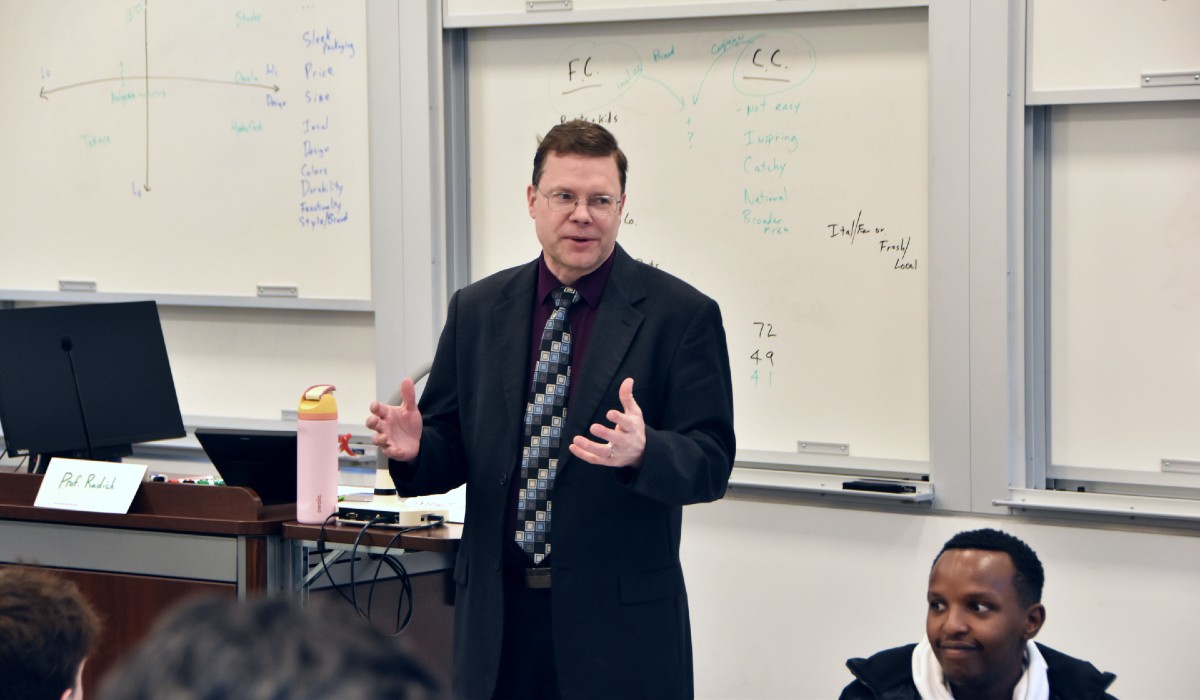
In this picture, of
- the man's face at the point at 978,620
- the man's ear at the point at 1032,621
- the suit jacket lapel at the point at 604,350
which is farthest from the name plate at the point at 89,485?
the man's ear at the point at 1032,621

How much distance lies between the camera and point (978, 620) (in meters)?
2.29

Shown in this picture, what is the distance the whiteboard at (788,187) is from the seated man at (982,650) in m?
1.00

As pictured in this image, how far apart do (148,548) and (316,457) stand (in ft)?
1.43

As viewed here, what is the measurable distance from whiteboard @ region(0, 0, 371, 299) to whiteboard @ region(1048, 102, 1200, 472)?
6.74ft

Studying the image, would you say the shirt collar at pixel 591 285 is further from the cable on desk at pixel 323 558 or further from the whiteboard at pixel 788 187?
the whiteboard at pixel 788 187

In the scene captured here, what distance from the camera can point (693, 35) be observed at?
3.59 metres

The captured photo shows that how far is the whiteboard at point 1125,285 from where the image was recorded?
3059 mm

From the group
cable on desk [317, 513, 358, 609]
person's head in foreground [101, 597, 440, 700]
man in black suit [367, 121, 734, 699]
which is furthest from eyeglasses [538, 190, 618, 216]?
person's head in foreground [101, 597, 440, 700]

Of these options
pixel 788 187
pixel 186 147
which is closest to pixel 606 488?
pixel 788 187

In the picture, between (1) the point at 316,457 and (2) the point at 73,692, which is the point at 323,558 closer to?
(1) the point at 316,457

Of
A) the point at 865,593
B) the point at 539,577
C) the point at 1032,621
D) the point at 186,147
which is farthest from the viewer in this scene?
the point at 186,147

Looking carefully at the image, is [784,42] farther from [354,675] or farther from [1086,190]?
[354,675]

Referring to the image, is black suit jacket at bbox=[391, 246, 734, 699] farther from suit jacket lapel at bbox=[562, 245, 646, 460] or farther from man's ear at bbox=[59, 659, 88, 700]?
man's ear at bbox=[59, 659, 88, 700]

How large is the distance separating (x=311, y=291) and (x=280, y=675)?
→ 3698 millimetres
